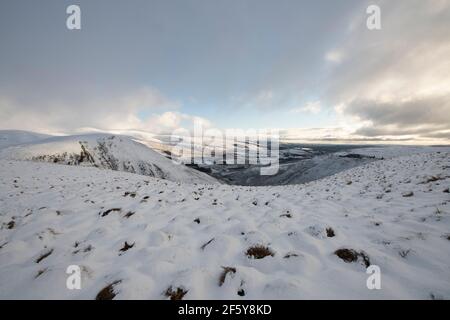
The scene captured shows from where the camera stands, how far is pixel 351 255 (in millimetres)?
3438

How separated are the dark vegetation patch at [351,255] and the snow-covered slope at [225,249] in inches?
0.9

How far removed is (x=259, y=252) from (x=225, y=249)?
66 centimetres

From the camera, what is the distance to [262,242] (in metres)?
4.00

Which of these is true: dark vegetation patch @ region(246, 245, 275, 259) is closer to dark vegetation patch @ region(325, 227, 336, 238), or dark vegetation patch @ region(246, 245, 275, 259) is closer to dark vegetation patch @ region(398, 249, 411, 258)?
dark vegetation patch @ region(325, 227, 336, 238)

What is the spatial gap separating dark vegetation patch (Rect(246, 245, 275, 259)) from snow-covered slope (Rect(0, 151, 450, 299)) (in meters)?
0.02

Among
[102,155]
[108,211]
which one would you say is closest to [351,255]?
[108,211]

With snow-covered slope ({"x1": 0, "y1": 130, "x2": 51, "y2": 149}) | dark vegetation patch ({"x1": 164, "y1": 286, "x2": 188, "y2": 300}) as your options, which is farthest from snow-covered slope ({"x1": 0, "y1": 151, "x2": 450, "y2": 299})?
snow-covered slope ({"x1": 0, "y1": 130, "x2": 51, "y2": 149})

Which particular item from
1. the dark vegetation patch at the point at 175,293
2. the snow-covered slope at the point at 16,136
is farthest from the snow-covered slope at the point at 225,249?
the snow-covered slope at the point at 16,136

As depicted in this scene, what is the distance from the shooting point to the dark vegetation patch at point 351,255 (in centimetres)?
331

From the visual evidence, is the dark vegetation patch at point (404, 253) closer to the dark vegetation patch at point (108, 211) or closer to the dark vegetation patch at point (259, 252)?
the dark vegetation patch at point (259, 252)

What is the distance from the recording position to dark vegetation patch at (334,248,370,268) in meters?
3.31

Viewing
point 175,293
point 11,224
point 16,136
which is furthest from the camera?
point 16,136

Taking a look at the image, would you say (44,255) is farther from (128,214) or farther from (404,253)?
(404,253)
